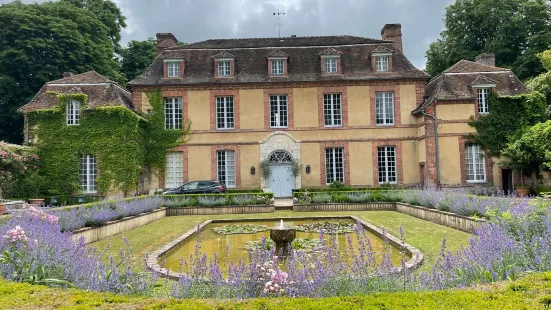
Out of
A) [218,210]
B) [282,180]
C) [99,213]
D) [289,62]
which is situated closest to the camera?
[99,213]

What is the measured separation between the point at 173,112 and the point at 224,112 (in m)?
3.19

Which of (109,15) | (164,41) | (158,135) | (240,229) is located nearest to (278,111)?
(158,135)

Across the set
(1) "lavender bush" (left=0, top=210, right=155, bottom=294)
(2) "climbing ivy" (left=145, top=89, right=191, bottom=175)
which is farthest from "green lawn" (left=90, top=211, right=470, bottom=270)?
(2) "climbing ivy" (left=145, top=89, right=191, bottom=175)

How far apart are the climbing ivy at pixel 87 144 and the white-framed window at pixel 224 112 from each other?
16.5 ft

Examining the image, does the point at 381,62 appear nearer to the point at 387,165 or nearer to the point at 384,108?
the point at 384,108

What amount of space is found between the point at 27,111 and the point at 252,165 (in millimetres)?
13008

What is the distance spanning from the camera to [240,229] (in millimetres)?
12531

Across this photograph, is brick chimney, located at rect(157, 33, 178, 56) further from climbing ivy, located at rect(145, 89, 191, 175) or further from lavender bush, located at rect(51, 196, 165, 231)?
lavender bush, located at rect(51, 196, 165, 231)

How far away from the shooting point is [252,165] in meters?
23.7

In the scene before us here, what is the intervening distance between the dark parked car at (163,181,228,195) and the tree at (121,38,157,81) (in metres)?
25.5

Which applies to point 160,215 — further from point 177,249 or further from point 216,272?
point 216,272

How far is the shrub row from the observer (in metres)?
18.0

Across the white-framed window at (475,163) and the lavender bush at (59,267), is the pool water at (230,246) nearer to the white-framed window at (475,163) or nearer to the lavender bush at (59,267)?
the lavender bush at (59,267)

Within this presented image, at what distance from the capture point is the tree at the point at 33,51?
31078 millimetres
